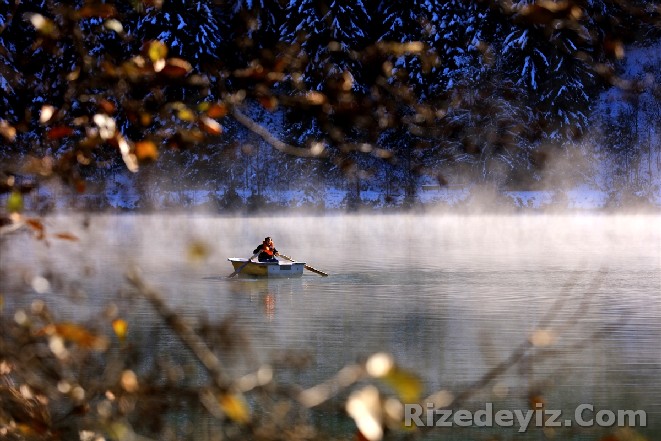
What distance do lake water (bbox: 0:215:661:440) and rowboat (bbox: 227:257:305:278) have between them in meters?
0.39

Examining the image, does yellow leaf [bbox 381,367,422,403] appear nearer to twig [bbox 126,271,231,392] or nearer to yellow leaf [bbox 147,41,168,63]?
twig [bbox 126,271,231,392]

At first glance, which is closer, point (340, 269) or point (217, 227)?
point (340, 269)

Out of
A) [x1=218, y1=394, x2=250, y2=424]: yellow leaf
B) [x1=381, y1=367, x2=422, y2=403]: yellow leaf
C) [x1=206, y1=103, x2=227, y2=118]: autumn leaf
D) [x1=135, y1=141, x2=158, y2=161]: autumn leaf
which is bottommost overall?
[x1=218, y1=394, x2=250, y2=424]: yellow leaf

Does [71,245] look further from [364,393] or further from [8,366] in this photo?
[364,393]

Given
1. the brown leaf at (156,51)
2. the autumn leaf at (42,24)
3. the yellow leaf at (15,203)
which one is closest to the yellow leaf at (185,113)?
the brown leaf at (156,51)

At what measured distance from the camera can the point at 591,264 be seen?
86.2ft

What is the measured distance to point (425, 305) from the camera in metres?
17.9

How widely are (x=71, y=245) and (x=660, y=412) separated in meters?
23.8

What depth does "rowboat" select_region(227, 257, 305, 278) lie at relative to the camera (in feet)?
76.4

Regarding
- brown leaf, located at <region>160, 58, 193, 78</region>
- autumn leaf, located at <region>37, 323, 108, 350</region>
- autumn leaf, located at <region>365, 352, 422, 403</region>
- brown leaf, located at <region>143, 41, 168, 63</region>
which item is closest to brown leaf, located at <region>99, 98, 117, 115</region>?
brown leaf, located at <region>160, 58, 193, 78</region>

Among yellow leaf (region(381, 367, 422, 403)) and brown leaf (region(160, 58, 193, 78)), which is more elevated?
brown leaf (region(160, 58, 193, 78))

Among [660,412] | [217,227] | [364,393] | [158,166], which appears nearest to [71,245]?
[217,227]

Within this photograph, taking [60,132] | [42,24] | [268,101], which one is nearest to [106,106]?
[60,132]

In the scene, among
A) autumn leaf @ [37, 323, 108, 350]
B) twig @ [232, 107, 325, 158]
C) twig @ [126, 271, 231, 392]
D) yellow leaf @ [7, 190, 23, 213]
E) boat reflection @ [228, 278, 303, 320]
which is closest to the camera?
twig @ [126, 271, 231, 392]
